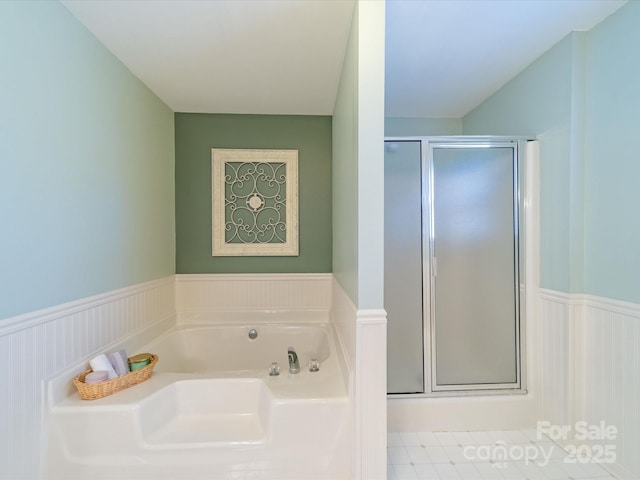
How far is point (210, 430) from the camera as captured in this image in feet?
5.07

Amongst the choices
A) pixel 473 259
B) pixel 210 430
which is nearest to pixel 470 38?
pixel 473 259

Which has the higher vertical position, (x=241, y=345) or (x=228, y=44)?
(x=228, y=44)

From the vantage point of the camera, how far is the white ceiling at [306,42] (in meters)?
1.50

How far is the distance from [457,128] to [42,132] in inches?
117

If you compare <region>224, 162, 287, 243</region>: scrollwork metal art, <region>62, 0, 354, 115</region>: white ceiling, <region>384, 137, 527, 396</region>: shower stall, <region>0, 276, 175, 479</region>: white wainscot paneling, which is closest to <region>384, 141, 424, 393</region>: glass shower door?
<region>384, 137, 527, 396</region>: shower stall

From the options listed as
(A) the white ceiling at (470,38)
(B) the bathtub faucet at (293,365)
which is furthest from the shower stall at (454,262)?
(B) the bathtub faucet at (293,365)

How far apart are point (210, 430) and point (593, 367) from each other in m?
2.00

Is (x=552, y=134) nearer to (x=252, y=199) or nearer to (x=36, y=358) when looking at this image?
(x=252, y=199)

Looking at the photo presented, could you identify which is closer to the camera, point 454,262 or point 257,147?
point 454,262

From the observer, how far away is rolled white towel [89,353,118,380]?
1.58 meters

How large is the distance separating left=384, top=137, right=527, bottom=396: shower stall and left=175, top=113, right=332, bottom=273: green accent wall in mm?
874

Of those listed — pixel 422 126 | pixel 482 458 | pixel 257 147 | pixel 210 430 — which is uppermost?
pixel 422 126

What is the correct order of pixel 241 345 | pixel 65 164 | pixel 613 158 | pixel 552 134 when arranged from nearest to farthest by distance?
1. pixel 65 164
2. pixel 613 158
3. pixel 552 134
4. pixel 241 345

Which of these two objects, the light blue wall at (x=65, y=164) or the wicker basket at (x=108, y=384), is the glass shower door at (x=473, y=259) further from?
the light blue wall at (x=65, y=164)
